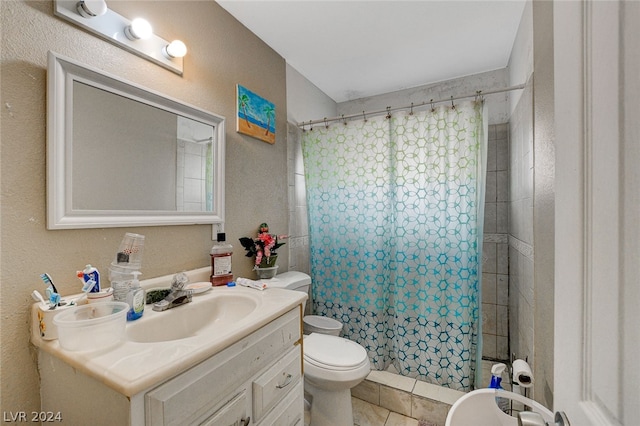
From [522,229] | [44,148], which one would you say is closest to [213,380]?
[44,148]

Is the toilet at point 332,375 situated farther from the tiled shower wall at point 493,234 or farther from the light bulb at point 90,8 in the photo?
the light bulb at point 90,8

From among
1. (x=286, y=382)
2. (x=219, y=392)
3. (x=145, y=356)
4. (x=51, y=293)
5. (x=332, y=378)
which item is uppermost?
(x=51, y=293)

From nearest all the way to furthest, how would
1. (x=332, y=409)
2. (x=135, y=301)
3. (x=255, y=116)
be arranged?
(x=135, y=301), (x=332, y=409), (x=255, y=116)

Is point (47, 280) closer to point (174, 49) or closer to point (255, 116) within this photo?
point (174, 49)

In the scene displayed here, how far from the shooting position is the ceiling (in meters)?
1.54

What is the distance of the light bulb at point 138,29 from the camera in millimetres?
1072

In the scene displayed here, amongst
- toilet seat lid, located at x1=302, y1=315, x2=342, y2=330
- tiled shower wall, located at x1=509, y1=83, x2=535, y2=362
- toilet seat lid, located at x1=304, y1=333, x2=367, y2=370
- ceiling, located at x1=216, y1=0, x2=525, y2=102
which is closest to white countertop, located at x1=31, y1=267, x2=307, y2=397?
toilet seat lid, located at x1=304, y1=333, x2=367, y2=370

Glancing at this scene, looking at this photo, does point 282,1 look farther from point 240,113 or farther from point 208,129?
point 208,129

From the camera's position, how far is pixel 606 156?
0.38 m

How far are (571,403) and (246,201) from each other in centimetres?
156

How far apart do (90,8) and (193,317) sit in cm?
118

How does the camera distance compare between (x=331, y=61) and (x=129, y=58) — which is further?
(x=331, y=61)

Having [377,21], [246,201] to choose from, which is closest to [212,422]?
[246,201]

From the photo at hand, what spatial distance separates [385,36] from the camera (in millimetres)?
1783
